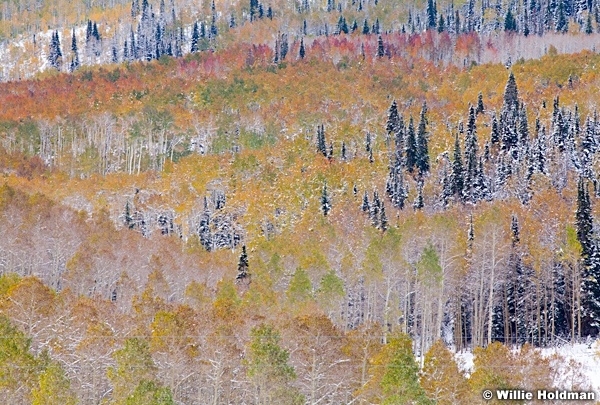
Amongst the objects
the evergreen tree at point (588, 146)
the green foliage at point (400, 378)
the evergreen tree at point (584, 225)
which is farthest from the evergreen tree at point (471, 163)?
the green foliage at point (400, 378)

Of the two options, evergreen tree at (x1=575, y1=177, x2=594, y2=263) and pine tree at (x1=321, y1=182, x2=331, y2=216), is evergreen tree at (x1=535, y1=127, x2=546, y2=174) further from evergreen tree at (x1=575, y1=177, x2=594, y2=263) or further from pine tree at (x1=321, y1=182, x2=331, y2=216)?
pine tree at (x1=321, y1=182, x2=331, y2=216)

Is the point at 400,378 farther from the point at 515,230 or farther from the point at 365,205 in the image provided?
the point at 365,205

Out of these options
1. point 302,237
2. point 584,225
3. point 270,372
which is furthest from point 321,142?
point 270,372

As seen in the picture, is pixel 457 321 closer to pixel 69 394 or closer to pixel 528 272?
pixel 528 272

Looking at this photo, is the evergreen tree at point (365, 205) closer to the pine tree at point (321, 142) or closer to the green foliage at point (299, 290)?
the pine tree at point (321, 142)

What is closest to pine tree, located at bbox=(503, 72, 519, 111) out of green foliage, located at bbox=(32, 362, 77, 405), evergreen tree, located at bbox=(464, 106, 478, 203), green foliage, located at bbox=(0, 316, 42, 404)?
evergreen tree, located at bbox=(464, 106, 478, 203)

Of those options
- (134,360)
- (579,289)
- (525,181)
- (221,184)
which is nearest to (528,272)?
(579,289)

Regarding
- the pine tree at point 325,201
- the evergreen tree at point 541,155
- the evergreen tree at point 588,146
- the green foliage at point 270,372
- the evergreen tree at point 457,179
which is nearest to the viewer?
the green foliage at point 270,372

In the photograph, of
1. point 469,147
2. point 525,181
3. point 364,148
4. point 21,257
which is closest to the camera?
point 21,257
